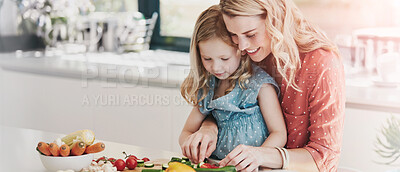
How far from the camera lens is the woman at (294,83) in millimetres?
1486

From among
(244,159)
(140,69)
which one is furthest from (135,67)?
(244,159)

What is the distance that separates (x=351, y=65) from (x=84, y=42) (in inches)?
66.9

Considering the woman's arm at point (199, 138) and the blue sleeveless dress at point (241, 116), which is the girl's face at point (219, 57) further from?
the woman's arm at point (199, 138)

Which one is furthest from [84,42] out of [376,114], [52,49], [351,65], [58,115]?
[376,114]

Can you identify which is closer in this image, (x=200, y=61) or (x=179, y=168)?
(x=179, y=168)

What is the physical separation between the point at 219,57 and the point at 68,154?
20.6 inches

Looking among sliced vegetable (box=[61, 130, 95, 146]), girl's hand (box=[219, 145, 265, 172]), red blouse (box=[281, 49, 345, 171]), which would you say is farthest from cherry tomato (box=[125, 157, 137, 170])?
red blouse (box=[281, 49, 345, 171])

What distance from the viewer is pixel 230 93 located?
1.63m

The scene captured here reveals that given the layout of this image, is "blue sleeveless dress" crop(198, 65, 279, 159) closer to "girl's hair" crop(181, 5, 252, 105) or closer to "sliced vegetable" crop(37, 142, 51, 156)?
"girl's hair" crop(181, 5, 252, 105)

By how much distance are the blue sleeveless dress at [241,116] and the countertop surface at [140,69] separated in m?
0.74

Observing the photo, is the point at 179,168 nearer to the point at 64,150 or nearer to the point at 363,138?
the point at 64,150

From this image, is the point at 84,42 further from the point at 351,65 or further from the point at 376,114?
the point at 376,114

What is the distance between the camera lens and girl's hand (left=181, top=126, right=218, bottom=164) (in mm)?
1535

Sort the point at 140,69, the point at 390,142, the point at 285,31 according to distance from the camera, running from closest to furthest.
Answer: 1. the point at 285,31
2. the point at 390,142
3. the point at 140,69
